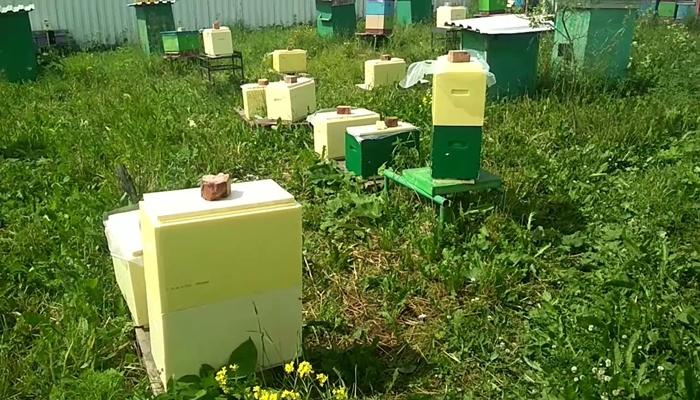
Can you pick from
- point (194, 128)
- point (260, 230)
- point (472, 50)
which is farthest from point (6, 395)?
point (472, 50)

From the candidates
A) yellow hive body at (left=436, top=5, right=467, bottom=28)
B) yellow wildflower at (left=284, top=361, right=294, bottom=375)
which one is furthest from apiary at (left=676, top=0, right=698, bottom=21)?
yellow wildflower at (left=284, top=361, right=294, bottom=375)

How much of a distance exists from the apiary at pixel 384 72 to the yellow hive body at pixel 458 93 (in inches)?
122

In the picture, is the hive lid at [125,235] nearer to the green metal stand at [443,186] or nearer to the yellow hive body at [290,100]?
the green metal stand at [443,186]

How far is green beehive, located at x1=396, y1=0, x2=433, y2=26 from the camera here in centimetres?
1012

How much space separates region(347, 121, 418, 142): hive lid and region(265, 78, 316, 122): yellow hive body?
1038 millimetres

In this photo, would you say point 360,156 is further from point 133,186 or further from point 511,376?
point 511,376

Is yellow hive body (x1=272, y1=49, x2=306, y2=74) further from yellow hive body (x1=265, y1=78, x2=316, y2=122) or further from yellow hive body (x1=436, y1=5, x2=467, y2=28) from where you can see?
yellow hive body (x1=436, y1=5, x2=467, y2=28)

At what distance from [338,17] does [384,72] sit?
376 cm

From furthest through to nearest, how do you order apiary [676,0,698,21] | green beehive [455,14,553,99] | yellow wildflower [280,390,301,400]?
apiary [676,0,698,21]
green beehive [455,14,553,99]
yellow wildflower [280,390,301,400]

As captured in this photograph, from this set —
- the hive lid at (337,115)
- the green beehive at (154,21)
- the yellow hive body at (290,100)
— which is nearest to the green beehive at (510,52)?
the yellow hive body at (290,100)

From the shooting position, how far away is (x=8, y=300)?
2703 millimetres

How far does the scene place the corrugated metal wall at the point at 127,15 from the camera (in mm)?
10711

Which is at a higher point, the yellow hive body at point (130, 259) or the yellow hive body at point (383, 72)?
the yellow hive body at point (383, 72)

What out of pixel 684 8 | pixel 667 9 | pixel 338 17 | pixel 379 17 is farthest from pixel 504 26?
pixel 684 8
